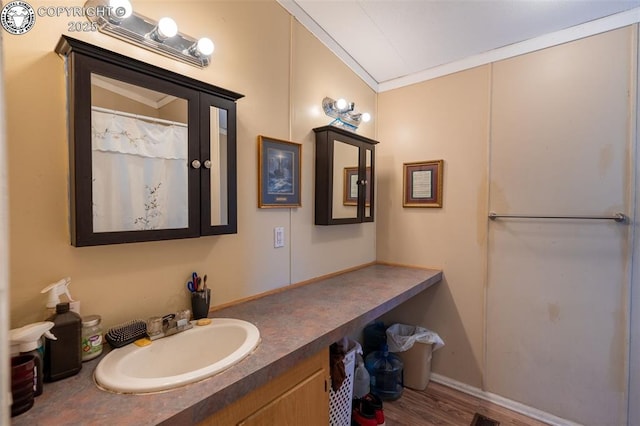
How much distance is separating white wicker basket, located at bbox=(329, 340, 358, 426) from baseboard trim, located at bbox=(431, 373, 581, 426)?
97 cm

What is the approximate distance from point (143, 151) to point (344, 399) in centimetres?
161

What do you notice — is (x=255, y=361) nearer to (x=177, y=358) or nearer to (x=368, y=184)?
(x=177, y=358)

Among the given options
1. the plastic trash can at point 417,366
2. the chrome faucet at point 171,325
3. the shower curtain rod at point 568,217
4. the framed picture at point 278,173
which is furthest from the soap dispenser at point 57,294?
the shower curtain rod at point 568,217

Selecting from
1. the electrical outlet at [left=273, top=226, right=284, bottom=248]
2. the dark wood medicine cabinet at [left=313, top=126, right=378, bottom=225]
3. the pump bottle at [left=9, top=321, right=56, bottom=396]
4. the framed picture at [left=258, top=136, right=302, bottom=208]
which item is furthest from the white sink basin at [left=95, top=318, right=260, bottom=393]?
the dark wood medicine cabinet at [left=313, top=126, right=378, bottom=225]

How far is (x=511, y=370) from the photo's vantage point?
199cm

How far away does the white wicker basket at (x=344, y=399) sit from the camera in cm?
157

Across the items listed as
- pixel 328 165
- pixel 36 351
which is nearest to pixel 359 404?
pixel 328 165

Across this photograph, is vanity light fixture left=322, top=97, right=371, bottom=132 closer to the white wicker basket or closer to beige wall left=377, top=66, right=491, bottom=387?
beige wall left=377, top=66, right=491, bottom=387

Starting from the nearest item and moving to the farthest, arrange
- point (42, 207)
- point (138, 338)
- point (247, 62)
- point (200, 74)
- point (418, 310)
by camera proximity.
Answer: point (42, 207), point (138, 338), point (200, 74), point (247, 62), point (418, 310)

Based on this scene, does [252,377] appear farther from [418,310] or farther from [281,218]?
[418,310]

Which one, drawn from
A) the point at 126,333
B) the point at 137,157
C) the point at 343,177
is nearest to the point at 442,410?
the point at 343,177

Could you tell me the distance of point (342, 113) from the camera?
209 centimetres

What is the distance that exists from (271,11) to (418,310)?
7.63ft

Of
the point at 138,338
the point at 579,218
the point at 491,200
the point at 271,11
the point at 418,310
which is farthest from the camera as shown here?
the point at 418,310
